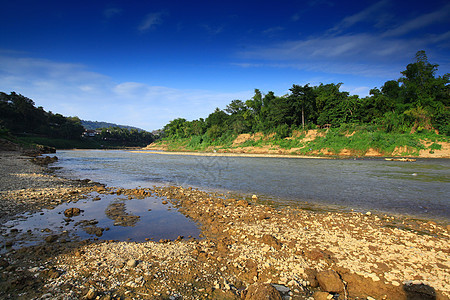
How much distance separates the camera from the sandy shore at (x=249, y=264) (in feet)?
11.1

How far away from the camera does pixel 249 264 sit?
4262 millimetres

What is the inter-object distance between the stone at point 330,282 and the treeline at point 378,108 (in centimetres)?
5017

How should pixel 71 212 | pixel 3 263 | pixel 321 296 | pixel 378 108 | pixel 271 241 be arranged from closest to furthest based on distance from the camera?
pixel 321 296
pixel 3 263
pixel 271 241
pixel 71 212
pixel 378 108

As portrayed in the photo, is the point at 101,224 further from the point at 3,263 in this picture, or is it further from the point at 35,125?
the point at 35,125

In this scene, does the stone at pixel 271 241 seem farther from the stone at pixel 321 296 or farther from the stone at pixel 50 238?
the stone at pixel 50 238

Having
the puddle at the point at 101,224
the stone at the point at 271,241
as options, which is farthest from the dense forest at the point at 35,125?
the stone at the point at 271,241

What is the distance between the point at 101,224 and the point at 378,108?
5873cm

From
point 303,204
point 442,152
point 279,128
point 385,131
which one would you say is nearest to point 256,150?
point 279,128

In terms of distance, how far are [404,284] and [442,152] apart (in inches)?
1751

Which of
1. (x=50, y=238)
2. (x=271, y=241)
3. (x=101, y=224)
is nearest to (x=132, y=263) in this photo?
(x=50, y=238)

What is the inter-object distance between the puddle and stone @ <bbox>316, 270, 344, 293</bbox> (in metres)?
3.38

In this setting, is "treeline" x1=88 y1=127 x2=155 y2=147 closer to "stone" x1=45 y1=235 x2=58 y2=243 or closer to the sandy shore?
"stone" x1=45 y1=235 x2=58 y2=243

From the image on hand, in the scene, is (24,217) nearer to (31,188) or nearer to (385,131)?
(31,188)

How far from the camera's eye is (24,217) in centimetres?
684
